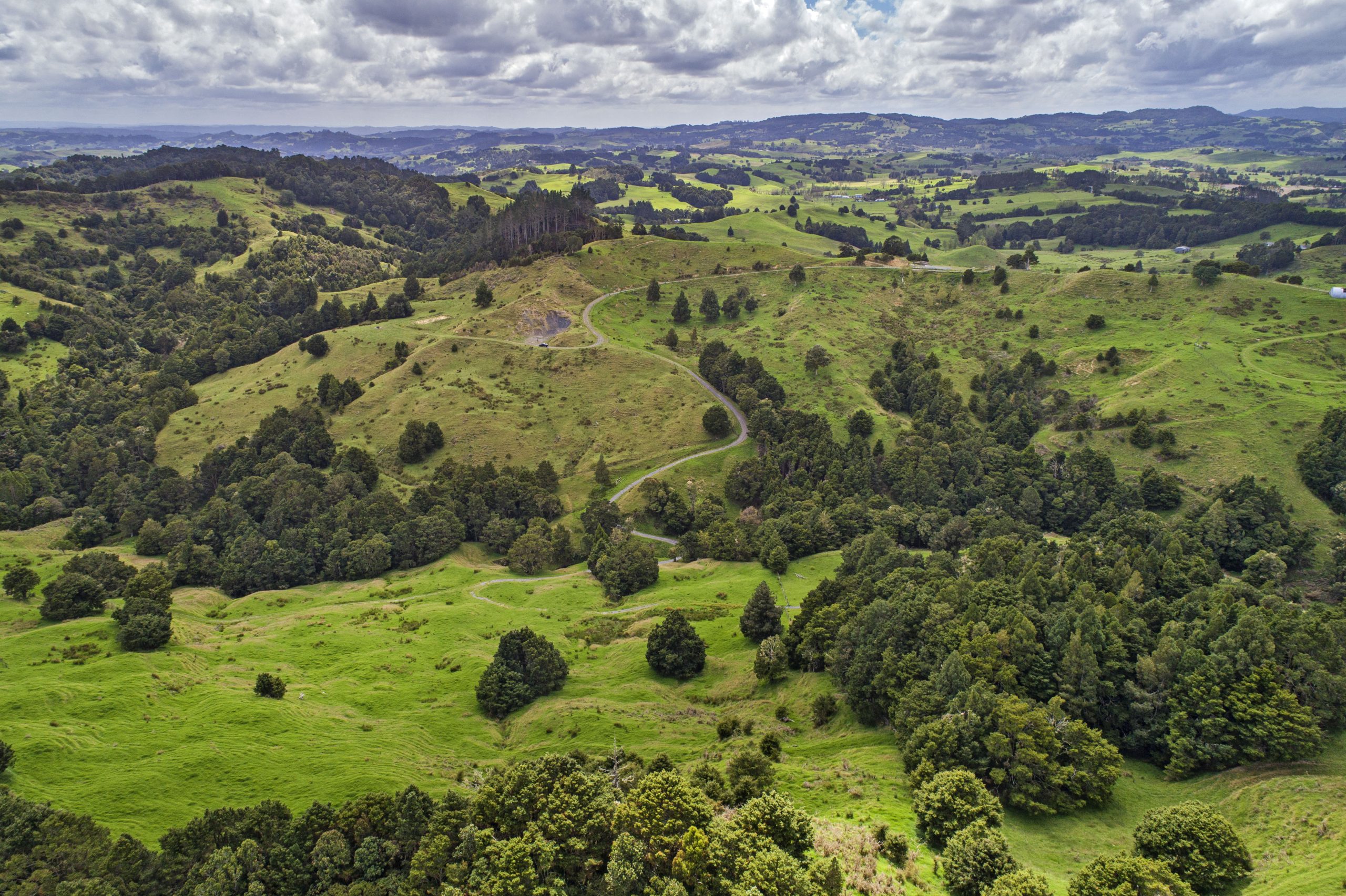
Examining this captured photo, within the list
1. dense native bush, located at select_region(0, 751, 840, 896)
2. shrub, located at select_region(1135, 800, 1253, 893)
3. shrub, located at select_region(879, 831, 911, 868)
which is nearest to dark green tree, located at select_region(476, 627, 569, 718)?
Result: dense native bush, located at select_region(0, 751, 840, 896)

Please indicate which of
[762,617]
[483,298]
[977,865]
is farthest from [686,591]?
[483,298]

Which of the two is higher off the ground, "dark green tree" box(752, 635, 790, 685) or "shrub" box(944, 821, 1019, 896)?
"shrub" box(944, 821, 1019, 896)

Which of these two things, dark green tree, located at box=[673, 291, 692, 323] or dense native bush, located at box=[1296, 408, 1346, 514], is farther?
dark green tree, located at box=[673, 291, 692, 323]

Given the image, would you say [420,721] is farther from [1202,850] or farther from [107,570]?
[1202,850]

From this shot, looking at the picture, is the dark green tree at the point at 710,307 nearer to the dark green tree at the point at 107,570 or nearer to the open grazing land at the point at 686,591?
the open grazing land at the point at 686,591

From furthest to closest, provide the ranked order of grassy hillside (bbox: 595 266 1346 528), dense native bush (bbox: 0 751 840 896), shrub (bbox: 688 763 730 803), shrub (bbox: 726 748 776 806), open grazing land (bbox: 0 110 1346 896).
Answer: grassy hillside (bbox: 595 266 1346 528)
shrub (bbox: 726 748 776 806)
shrub (bbox: 688 763 730 803)
open grazing land (bbox: 0 110 1346 896)
dense native bush (bbox: 0 751 840 896)

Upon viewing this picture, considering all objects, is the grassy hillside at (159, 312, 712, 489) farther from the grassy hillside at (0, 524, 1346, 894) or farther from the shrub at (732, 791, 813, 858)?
the shrub at (732, 791, 813, 858)
